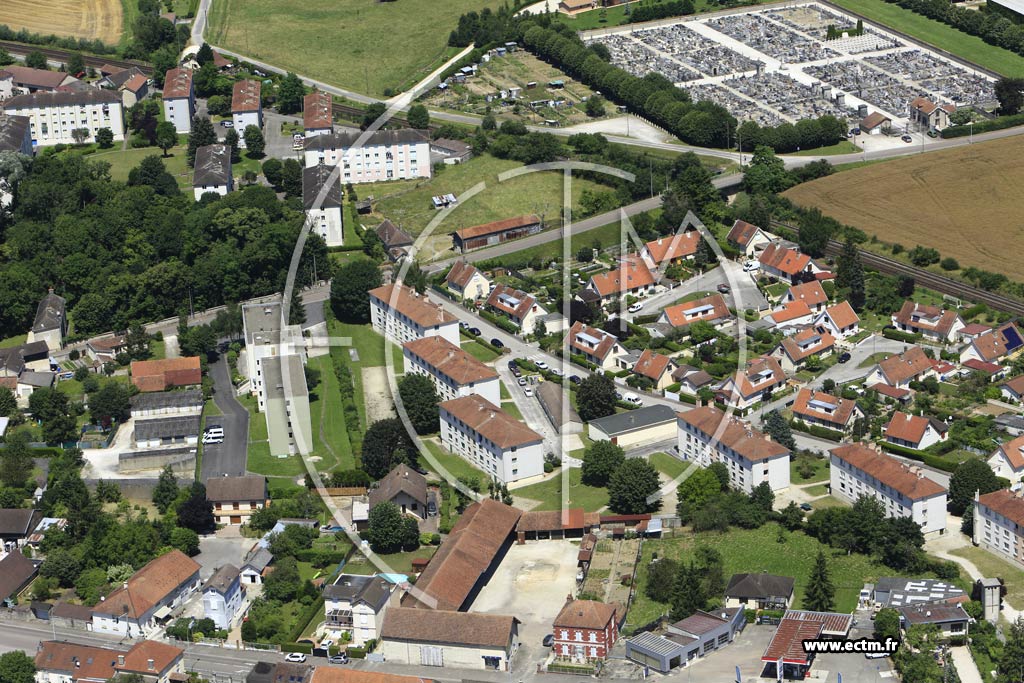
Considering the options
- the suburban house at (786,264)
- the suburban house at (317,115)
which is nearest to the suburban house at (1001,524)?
the suburban house at (786,264)

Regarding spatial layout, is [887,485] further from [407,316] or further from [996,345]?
[407,316]

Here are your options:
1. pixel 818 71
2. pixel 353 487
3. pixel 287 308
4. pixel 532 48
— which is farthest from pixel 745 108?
pixel 353 487

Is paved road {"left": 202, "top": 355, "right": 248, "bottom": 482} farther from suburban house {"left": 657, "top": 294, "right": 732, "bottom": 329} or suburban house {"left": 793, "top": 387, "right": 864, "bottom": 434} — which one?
suburban house {"left": 793, "top": 387, "right": 864, "bottom": 434}

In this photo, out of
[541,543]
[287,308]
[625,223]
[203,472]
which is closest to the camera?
[541,543]

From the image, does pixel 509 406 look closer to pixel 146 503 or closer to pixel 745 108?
pixel 146 503

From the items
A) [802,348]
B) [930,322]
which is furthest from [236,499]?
[930,322]

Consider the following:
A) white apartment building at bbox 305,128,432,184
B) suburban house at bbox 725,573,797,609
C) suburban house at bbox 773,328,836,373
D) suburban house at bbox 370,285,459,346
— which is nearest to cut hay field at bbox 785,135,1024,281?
suburban house at bbox 773,328,836,373
